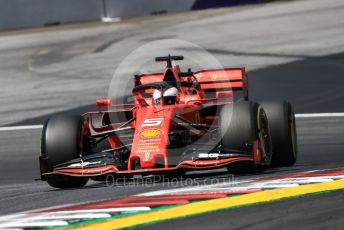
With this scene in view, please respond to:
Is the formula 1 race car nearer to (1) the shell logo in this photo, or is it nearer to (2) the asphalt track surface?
(1) the shell logo

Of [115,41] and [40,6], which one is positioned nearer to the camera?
[115,41]

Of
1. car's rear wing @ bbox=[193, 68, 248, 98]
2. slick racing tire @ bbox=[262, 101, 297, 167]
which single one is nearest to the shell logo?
slick racing tire @ bbox=[262, 101, 297, 167]

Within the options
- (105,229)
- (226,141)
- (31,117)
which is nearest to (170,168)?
(226,141)

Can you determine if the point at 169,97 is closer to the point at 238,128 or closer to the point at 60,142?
the point at 238,128

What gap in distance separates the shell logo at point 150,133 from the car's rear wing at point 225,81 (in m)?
1.99

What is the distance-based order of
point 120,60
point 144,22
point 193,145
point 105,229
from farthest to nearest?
point 144,22 < point 120,60 < point 193,145 < point 105,229

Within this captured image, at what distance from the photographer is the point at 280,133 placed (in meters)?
12.1

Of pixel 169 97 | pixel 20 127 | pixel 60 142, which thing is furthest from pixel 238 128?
pixel 20 127

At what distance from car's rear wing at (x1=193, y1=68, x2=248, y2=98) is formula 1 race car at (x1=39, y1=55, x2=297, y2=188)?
2.6 inches

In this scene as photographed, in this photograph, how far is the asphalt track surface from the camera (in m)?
7.97

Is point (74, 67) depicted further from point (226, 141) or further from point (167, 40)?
point (226, 141)

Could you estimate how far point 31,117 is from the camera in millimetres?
18984

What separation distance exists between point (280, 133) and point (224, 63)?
10965 mm

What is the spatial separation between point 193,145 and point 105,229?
3890mm
